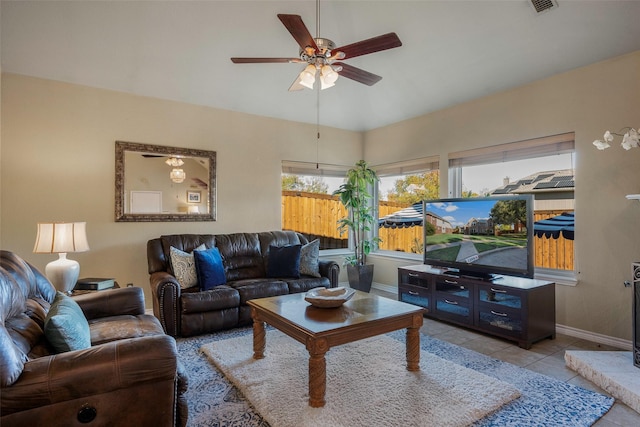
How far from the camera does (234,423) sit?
1.98 meters

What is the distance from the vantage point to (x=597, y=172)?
3209 mm

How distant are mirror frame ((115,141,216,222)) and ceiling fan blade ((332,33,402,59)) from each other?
256cm

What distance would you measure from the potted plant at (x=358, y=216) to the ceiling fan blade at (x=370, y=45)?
277 cm

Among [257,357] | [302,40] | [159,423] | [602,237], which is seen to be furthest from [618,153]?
[159,423]

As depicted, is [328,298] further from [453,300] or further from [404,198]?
[404,198]

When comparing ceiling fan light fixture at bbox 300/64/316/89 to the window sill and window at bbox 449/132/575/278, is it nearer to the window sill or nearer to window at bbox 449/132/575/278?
window at bbox 449/132/575/278

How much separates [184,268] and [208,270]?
246 mm

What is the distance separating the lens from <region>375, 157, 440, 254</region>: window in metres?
4.96

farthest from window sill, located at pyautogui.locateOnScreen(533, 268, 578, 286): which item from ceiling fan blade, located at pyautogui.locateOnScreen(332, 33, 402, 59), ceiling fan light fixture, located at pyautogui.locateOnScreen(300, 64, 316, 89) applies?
ceiling fan light fixture, located at pyautogui.locateOnScreen(300, 64, 316, 89)

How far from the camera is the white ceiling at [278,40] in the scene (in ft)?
9.60

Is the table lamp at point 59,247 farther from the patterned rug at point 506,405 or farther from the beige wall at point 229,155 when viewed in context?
the patterned rug at point 506,405

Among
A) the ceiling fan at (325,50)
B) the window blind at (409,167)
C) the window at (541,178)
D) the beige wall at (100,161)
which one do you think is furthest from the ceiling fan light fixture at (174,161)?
the window at (541,178)

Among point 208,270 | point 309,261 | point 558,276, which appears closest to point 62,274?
point 208,270

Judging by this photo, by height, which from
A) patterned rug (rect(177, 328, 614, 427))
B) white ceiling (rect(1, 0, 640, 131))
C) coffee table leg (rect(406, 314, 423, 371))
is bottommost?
patterned rug (rect(177, 328, 614, 427))
